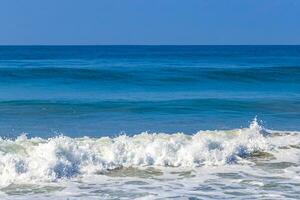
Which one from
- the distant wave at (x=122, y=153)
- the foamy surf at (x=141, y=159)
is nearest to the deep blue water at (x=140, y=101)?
the distant wave at (x=122, y=153)

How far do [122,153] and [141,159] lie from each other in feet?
1.39

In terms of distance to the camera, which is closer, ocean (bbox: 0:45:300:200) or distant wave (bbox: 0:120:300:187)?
ocean (bbox: 0:45:300:200)

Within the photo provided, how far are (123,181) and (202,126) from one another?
20.0 feet

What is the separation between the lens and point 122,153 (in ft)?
35.7

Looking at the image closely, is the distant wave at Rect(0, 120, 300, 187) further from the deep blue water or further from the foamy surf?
the deep blue water

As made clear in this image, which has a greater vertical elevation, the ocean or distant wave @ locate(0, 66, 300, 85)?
distant wave @ locate(0, 66, 300, 85)

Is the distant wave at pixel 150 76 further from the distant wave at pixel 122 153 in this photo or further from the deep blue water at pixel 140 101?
the distant wave at pixel 122 153

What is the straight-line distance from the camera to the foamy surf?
9.54m

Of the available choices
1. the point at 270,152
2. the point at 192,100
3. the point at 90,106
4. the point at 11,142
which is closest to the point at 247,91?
the point at 192,100

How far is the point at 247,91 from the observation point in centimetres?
2698

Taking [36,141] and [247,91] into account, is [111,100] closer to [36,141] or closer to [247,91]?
[247,91]

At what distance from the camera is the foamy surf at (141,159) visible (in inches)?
376

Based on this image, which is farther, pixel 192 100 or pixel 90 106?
pixel 192 100

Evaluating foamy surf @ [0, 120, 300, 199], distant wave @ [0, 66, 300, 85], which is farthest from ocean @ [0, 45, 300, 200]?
distant wave @ [0, 66, 300, 85]
